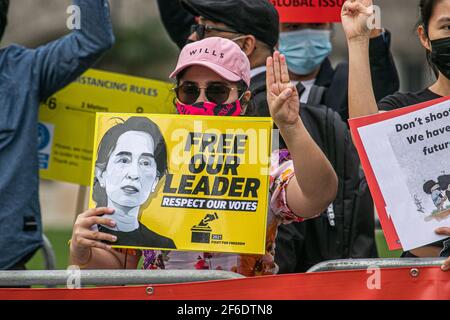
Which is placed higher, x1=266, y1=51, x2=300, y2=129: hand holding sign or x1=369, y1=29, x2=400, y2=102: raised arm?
x1=369, y1=29, x2=400, y2=102: raised arm

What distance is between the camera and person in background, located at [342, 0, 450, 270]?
12.6 feet

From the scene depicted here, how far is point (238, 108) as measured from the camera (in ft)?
13.3

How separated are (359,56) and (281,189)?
0.56m

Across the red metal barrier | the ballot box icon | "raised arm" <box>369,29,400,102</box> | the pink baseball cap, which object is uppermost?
"raised arm" <box>369,29,400,102</box>

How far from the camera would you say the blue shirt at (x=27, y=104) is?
205 inches

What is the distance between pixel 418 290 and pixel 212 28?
191 cm

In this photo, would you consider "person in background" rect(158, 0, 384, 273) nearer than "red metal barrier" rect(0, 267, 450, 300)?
No

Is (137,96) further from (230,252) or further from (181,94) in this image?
(230,252)

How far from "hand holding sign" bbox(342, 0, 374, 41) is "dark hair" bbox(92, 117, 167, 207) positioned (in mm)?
786

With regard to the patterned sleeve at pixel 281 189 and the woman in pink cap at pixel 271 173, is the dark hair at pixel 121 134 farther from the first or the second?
the patterned sleeve at pixel 281 189

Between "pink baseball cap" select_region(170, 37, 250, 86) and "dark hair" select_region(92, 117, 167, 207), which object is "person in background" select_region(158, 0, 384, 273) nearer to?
"pink baseball cap" select_region(170, 37, 250, 86)

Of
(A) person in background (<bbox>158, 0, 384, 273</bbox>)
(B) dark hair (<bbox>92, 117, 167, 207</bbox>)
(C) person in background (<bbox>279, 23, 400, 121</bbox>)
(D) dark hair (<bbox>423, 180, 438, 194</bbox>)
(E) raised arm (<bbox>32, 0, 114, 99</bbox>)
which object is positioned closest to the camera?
(D) dark hair (<bbox>423, 180, 438, 194</bbox>)

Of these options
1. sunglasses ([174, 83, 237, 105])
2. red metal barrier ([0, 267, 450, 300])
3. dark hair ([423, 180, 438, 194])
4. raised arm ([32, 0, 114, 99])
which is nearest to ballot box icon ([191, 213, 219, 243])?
red metal barrier ([0, 267, 450, 300])
